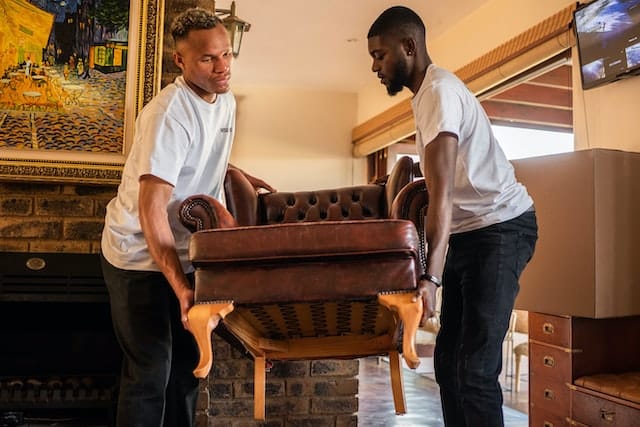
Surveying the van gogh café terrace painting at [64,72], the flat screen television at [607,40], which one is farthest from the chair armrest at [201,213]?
the flat screen television at [607,40]

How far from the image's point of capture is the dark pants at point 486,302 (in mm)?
1604

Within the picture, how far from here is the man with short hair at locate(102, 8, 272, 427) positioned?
1.52 meters

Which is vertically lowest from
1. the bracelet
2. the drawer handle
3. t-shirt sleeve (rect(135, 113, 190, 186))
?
the drawer handle

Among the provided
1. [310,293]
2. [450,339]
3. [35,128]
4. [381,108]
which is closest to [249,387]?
[450,339]

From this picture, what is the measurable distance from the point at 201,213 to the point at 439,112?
671 millimetres

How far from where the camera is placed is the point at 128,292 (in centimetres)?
160

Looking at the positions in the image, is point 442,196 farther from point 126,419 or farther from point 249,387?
point 249,387

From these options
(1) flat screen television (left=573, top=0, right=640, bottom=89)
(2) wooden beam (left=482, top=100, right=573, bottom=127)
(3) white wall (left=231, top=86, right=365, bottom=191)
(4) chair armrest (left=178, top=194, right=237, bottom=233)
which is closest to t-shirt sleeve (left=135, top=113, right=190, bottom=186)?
(4) chair armrest (left=178, top=194, right=237, bottom=233)

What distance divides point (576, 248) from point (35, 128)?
236cm

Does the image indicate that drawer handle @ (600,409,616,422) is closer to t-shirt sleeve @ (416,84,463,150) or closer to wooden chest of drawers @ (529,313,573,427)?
wooden chest of drawers @ (529,313,573,427)

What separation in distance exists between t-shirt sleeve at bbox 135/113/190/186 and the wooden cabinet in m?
2.11

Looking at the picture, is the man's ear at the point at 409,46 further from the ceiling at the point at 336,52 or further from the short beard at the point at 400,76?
the ceiling at the point at 336,52

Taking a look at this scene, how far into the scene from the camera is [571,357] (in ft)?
9.53

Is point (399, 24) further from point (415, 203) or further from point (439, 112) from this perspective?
point (415, 203)
